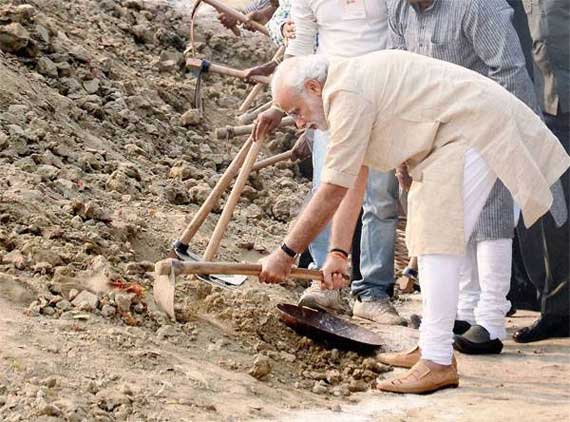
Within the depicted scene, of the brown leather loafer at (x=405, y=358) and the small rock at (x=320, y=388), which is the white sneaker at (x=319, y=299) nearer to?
the brown leather loafer at (x=405, y=358)

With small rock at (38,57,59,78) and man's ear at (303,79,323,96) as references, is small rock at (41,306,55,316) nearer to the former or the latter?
man's ear at (303,79,323,96)

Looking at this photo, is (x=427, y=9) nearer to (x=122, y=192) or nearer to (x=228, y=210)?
(x=228, y=210)

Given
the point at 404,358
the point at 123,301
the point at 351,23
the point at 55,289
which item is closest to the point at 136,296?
the point at 123,301

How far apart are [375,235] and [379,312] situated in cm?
40

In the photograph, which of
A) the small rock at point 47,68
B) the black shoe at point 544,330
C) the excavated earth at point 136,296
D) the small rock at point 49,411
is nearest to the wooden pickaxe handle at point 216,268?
the excavated earth at point 136,296

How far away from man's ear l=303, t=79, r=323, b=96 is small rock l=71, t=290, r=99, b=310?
4.35 feet

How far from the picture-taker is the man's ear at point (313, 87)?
472 cm

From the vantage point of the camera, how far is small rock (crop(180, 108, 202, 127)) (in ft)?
31.9

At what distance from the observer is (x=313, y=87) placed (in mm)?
4730

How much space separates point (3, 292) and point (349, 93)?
167 centimetres

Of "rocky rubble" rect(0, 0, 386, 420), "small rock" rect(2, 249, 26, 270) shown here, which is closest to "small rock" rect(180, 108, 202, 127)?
"rocky rubble" rect(0, 0, 386, 420)

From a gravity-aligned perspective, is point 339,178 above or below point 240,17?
above

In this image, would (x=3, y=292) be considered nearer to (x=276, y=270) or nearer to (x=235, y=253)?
(x=276, y=270)

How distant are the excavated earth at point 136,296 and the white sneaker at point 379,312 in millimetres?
114
